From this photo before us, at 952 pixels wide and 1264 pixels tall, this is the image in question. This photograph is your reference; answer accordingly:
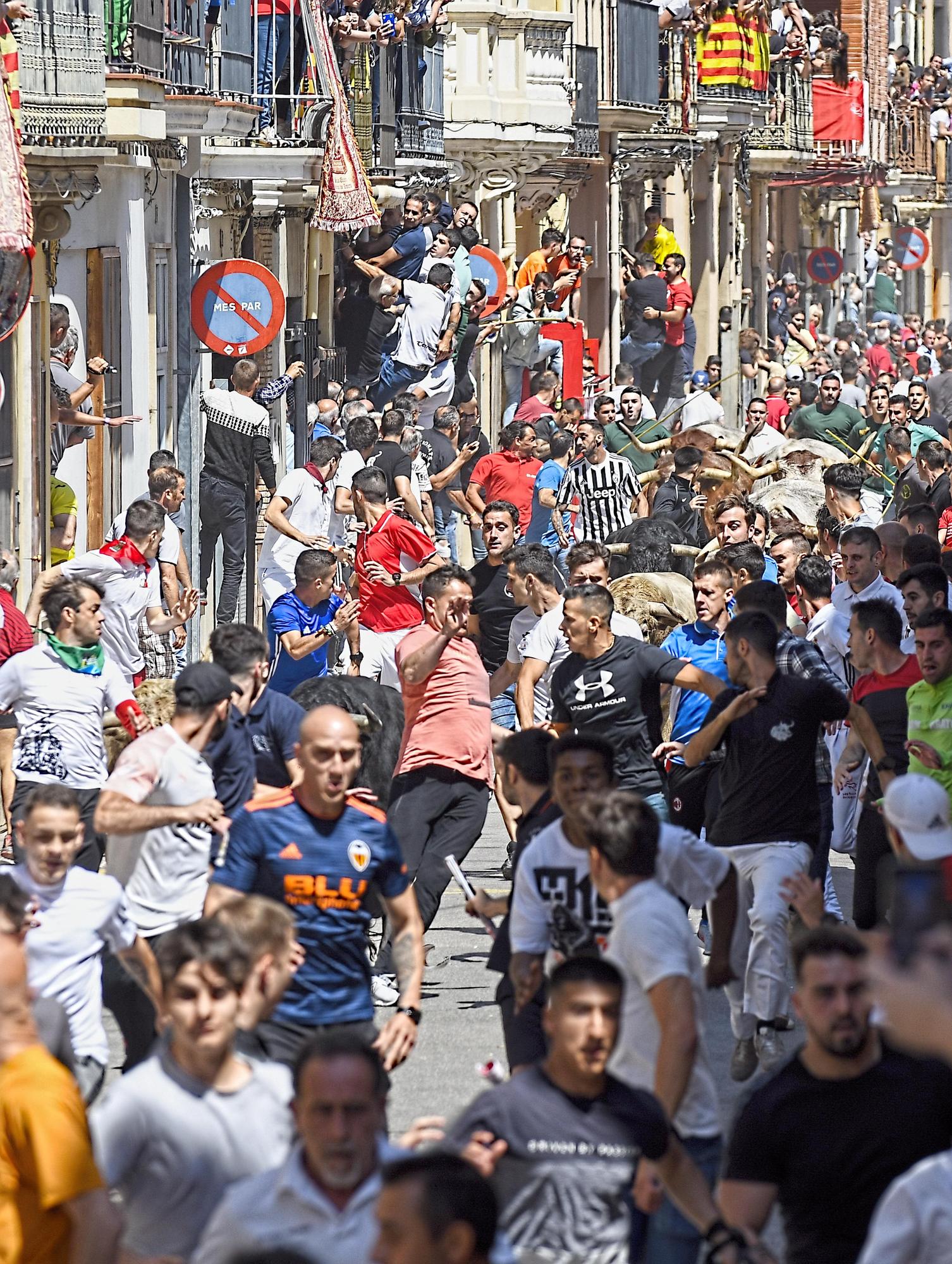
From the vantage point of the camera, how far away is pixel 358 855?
765 centimetres

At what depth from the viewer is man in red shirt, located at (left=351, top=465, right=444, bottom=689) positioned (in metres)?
14.4

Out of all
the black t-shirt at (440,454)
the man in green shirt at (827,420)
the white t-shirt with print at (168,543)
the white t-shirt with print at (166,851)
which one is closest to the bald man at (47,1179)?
the white t-shirt with print at (166,851)

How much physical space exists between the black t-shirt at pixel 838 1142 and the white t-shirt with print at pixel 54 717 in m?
5.36

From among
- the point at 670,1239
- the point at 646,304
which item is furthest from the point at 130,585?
the point at 646,304

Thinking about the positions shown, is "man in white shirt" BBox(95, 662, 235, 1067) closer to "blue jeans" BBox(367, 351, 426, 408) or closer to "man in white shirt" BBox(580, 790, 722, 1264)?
"man in white shirt" BBox(580, 790, 722, 1264)

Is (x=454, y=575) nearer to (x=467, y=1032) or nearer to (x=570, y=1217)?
(x=467, y=1032)

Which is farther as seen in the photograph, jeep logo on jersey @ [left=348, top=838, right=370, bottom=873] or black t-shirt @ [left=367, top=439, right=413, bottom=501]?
black t-shirt @ [left=367, top=439, right=413, bottom=501]

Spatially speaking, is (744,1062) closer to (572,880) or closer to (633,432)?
(572,880)

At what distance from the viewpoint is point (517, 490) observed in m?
19.5

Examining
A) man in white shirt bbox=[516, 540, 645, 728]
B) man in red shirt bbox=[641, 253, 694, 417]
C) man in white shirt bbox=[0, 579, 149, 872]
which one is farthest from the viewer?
man in red shirt bbox=[641, 253, 694, 417]

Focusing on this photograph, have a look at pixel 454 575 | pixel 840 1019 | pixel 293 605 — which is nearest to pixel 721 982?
pixel 840 1019

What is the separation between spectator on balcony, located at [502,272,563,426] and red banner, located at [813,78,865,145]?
976 inches

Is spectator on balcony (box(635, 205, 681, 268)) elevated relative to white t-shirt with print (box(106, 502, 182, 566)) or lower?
elevated

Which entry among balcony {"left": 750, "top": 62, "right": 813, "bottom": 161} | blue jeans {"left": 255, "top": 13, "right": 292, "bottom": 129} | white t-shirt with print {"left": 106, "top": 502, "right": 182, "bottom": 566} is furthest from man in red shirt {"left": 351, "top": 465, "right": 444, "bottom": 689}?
balcony {"left": 750, "top": 62, "right": 813, "bottom": 161}
